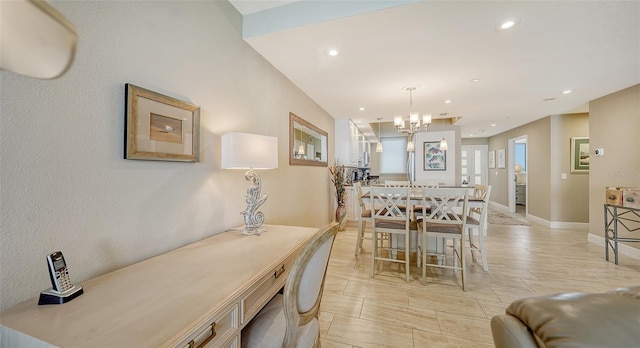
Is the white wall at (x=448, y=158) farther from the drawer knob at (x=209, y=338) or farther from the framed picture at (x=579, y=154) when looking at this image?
the drawer knob at (x=209, y=338)

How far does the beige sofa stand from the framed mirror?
100 inches

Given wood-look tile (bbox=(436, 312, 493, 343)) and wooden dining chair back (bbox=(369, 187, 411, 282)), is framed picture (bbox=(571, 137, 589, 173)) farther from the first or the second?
wood-look tile (bbox=(436, 312, 493, 343))

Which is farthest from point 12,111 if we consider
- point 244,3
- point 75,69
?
point 244,3

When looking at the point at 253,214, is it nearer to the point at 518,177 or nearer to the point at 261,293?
the point at 261,293

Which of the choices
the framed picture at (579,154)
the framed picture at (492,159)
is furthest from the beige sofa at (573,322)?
the framed picture at (492,159)

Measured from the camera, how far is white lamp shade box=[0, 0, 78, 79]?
371 mm

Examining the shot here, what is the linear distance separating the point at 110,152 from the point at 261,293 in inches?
37.9

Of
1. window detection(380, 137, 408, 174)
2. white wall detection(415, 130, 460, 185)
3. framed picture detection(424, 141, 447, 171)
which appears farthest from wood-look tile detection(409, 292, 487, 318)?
window detection(380, 137, 408, 174)

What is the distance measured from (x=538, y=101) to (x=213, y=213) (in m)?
5.15

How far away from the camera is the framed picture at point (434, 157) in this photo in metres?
5.76

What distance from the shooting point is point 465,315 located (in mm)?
1898

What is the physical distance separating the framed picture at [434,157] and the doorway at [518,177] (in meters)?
2.09

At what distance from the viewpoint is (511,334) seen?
60 centimetres

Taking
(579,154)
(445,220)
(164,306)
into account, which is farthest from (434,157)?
(164,306)
